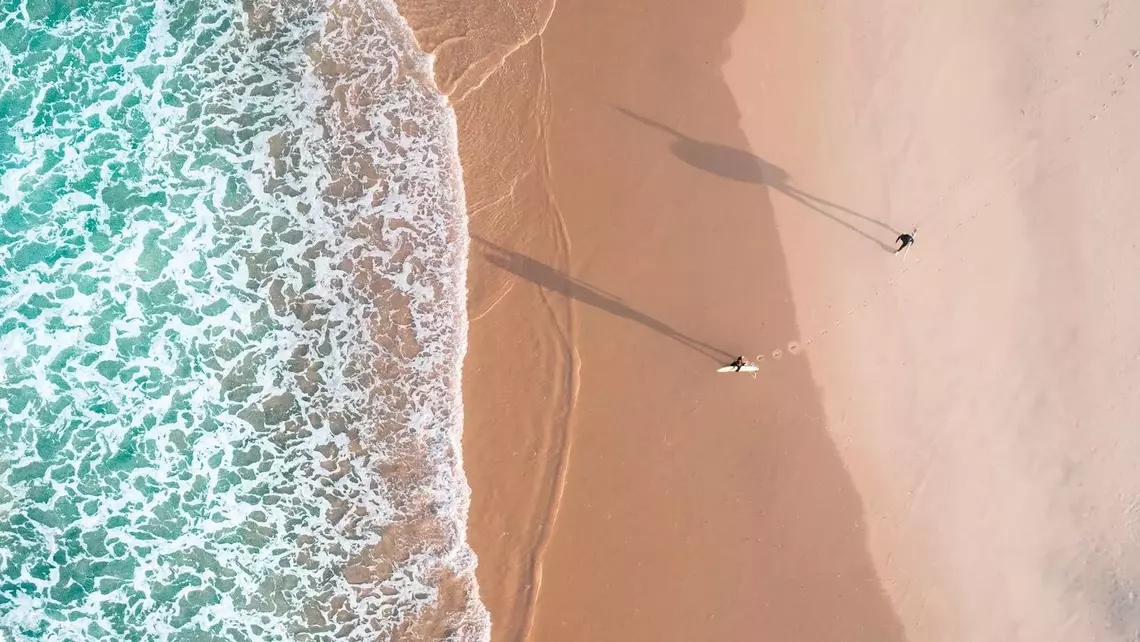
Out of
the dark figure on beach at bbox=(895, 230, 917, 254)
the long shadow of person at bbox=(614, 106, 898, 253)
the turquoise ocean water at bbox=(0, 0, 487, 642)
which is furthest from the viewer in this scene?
the long shadow of person at bbox=(614, 106, 898, 253)

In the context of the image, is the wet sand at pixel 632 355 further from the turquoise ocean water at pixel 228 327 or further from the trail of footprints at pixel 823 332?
the turquoise ocean water at pixel 228 327

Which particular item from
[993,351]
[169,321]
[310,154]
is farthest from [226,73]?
[993,351]

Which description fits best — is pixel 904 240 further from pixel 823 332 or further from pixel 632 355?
pixel 632 355

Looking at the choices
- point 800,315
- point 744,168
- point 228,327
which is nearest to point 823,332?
point 800,315

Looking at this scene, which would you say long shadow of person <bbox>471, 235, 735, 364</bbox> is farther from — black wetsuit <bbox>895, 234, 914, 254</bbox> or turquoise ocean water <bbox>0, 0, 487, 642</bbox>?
black wetsuit <bbox>895, 234, 914, 254</bbox>

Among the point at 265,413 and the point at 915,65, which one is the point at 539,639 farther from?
the point at 915,65

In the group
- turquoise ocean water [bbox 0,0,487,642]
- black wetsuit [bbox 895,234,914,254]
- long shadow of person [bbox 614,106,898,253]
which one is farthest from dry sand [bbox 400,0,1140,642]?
turquoise ocean water [bbox 0,0,487,642]
